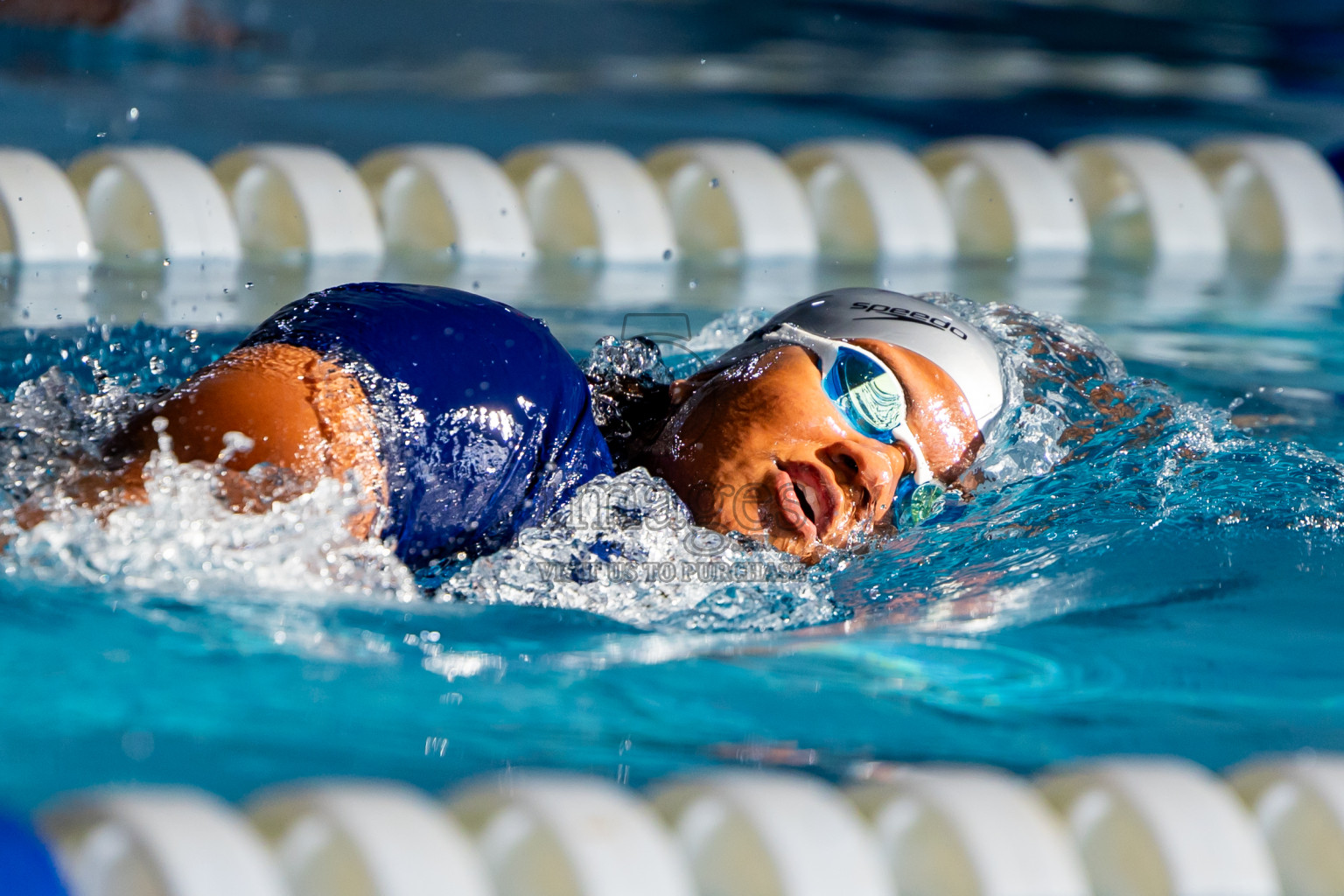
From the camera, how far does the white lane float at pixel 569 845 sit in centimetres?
123

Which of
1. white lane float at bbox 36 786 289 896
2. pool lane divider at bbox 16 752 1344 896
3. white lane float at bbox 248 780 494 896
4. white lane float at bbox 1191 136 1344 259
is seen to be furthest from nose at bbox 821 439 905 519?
white lane float at bbox 1191 136 1344 259

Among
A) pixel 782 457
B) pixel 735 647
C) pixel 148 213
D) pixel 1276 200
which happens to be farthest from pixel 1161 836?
pixel 1276 200

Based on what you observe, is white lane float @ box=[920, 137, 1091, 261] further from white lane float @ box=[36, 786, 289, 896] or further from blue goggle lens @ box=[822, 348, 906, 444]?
white lane float @ box=[36, 786, 289, 896]

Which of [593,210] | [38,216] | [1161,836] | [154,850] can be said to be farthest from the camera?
[593,210]

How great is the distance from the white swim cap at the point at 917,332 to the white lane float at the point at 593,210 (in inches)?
65.1

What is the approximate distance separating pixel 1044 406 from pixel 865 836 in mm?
1018

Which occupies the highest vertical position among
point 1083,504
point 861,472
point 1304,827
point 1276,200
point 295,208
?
point 1276,200

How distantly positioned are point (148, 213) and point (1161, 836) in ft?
8.85

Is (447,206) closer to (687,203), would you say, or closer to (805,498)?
(687,203)

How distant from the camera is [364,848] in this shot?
45.7 inches

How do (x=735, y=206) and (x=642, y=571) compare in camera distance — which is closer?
(x=642, y=571)

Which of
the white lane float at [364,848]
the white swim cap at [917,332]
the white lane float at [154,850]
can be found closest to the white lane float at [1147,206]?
the white swim cap at [917,332]

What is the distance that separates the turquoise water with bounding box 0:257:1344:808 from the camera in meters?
1.39

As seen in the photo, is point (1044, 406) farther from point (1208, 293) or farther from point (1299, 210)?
point (1299, 210)
